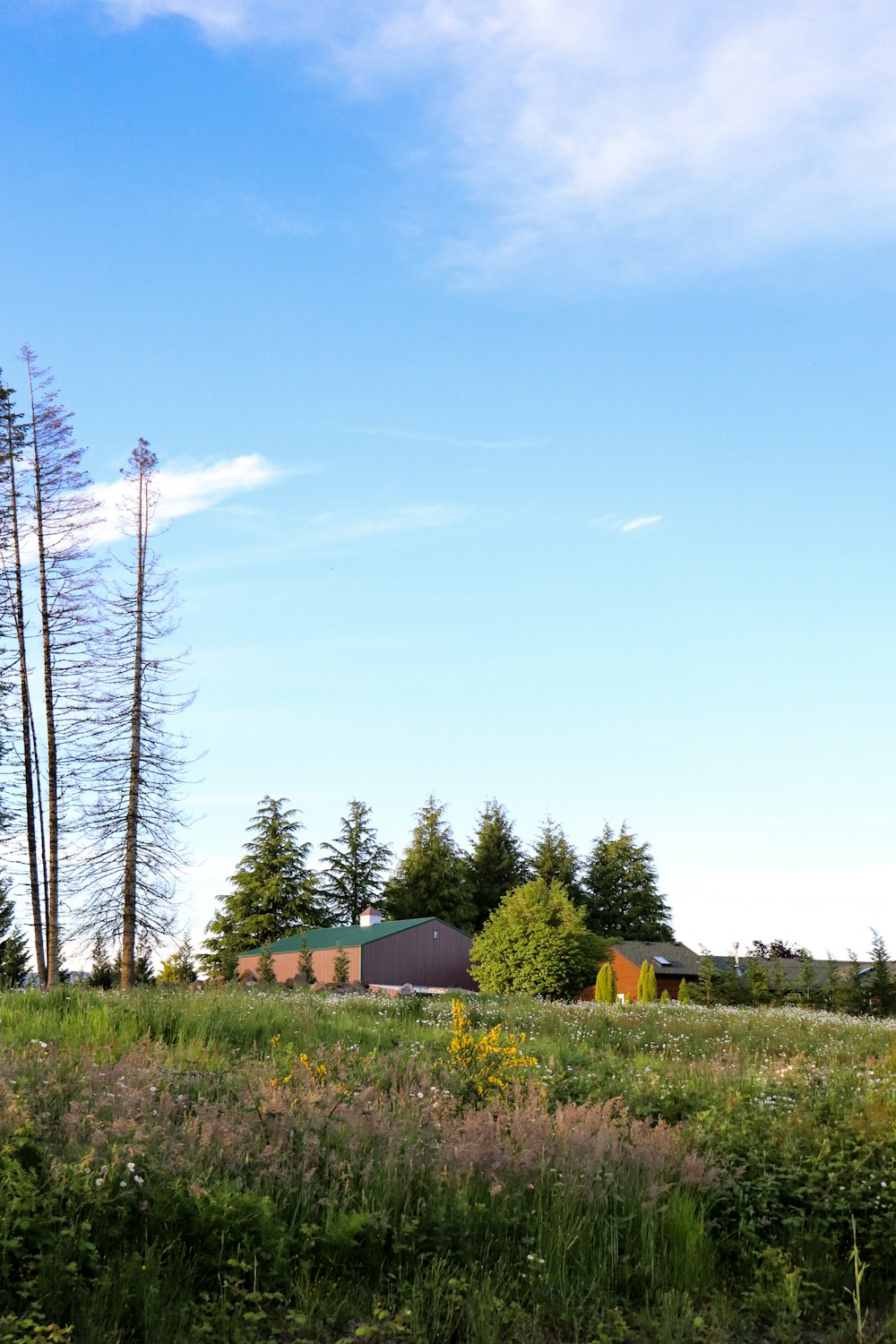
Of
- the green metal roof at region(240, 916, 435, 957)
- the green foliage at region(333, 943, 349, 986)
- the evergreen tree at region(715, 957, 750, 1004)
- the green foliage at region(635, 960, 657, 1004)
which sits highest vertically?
the green metal roof at region(240, 916, 435, 957)

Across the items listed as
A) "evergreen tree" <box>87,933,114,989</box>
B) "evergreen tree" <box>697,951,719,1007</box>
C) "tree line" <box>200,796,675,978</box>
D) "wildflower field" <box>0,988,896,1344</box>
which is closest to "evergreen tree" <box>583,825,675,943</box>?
"tree line" <box>200,796,675,978</box>

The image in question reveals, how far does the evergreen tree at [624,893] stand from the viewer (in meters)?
63.7

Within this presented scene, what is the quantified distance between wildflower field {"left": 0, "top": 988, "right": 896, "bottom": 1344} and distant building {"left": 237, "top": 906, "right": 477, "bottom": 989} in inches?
1444

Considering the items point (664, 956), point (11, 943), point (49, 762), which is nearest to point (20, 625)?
point (49, 762)

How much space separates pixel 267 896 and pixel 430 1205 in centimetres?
5255

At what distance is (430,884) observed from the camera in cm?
6241

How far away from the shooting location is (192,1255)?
16.3 ft

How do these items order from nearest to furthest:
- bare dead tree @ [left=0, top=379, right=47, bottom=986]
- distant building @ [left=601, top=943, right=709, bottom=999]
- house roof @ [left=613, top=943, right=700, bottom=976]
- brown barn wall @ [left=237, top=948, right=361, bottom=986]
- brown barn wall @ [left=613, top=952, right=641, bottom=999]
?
1. bare dead tree @ [left=0, top=379, right=47, bottom=986]
2. brown barn wall @ [left=237, top=948, right=361, bottom=986]
3. brown barn wall @ [left=613, top=952, right=641, bottom=999]
4. distant building @ [left=601, top=943, right=709, bottom=999]
5. house roof @ [left=613, top=943, right=700, bottom=976]

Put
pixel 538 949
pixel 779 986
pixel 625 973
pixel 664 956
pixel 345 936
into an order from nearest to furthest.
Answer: pixel 538 949 → pixel 779 986 → pixel 345 936 → pixel 625 973 → pixel 664 956

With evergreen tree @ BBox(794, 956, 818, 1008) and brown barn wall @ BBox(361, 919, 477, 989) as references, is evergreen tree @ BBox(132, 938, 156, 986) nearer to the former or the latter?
brown barn wall @ BBox(361, 919, 477, 989)

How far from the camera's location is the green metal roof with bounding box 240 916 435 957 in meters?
45.2

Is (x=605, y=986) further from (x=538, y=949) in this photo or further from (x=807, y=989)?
(x=807, y=989)

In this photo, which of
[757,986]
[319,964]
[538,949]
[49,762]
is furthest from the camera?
[319,964]

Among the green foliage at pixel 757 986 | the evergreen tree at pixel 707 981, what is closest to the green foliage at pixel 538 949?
the evergreen tree at pixel 707 981
